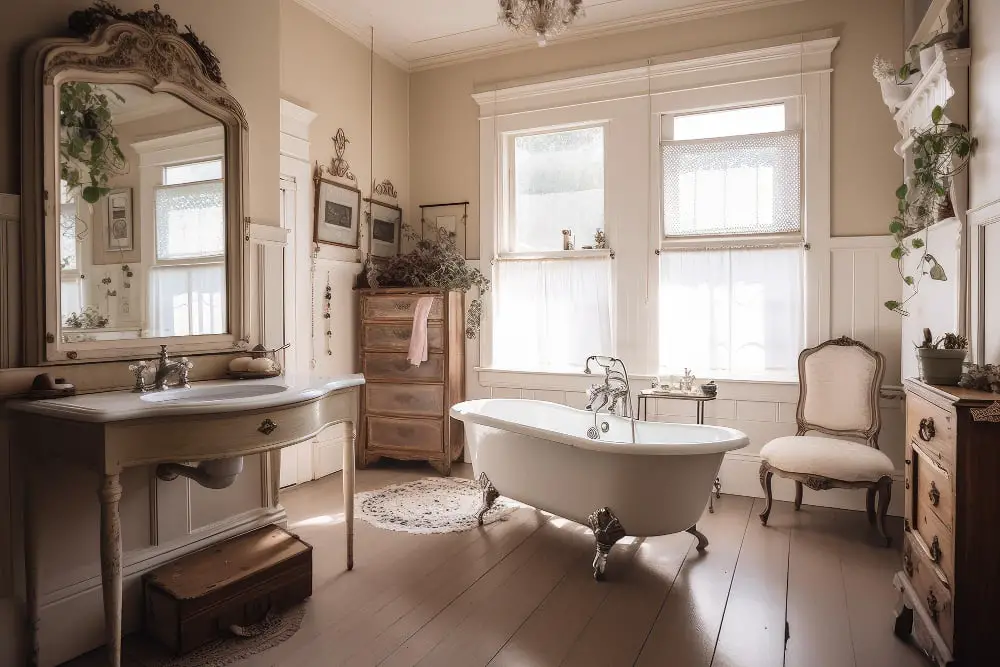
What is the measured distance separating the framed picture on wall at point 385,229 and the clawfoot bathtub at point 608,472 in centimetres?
208

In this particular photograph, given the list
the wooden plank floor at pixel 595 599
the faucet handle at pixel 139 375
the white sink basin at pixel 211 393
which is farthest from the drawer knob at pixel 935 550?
the faucet handle at pixel 139 375

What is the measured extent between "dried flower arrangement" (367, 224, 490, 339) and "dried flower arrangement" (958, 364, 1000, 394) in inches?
131

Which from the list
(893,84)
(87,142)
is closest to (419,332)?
(87,142)

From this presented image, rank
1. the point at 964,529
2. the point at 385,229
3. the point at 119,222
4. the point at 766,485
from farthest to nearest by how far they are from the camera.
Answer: the point at 385,229
the point at 766,485
the point at 119,222
the point at 964,529

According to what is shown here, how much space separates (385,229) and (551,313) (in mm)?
1586

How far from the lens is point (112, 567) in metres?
1.91

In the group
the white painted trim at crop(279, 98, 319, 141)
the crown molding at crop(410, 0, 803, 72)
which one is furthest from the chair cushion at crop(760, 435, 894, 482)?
the white painted trim at crop(279, 98, 319, 141)

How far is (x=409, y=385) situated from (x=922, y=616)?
137 inches

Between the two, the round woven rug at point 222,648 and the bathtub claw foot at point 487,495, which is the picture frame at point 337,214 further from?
the round woven rug at point 222,648

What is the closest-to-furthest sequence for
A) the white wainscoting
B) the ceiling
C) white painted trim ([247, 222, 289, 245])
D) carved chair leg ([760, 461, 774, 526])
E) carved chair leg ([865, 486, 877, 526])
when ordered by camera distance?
white painted trim ([247, 222, 289, 245]) < carved chair leg ([865, 486, 877, 526]) < carved chair leg ([760, 461, 774, 526]) < the white wainscoting < the ceiling

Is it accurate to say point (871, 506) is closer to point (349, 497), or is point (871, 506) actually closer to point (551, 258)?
point (551, 258)

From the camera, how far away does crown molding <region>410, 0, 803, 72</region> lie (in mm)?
4262

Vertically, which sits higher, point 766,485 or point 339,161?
point 339,161

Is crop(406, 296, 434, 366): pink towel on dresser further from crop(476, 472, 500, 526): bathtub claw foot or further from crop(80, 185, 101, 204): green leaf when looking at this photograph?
crop(80, 185, 101, 204): green leaf
